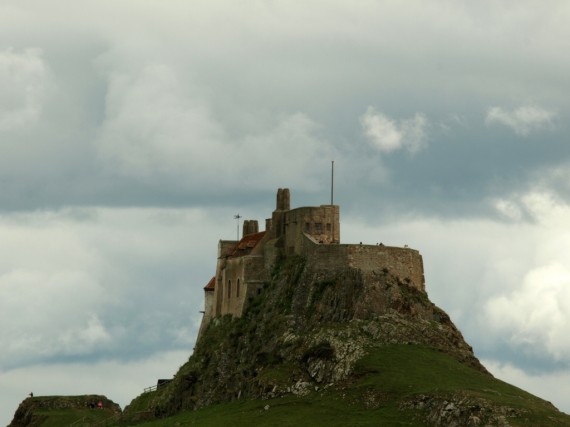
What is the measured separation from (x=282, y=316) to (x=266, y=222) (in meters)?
16.7

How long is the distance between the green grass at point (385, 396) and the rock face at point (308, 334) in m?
2.00

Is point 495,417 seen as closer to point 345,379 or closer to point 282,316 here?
point 345,379

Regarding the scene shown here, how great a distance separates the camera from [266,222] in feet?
579

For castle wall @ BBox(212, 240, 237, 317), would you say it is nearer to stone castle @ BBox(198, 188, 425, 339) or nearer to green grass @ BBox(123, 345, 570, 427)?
stone castle @ BBox(198, 188, 425, 339)

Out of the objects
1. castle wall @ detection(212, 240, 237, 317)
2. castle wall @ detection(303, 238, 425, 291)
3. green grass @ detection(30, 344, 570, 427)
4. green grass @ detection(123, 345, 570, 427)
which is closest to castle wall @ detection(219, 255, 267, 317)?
castle wall @ detection(212, 240, 237, 317)

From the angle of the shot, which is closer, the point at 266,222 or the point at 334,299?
the point at 334,299

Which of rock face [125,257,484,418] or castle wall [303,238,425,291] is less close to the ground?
castle wall [303,238,425,291]

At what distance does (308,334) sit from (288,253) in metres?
15.1

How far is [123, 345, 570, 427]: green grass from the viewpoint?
140 metres

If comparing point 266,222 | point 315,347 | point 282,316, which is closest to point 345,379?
point 315,347

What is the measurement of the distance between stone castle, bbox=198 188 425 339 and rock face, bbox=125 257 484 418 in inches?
48.3


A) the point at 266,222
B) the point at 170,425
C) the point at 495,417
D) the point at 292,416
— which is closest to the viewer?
the point at 495,417

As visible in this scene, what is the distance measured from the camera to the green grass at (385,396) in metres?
140

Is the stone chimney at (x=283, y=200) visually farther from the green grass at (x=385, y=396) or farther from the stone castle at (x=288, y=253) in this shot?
the green grass at (x=385, y=396)
